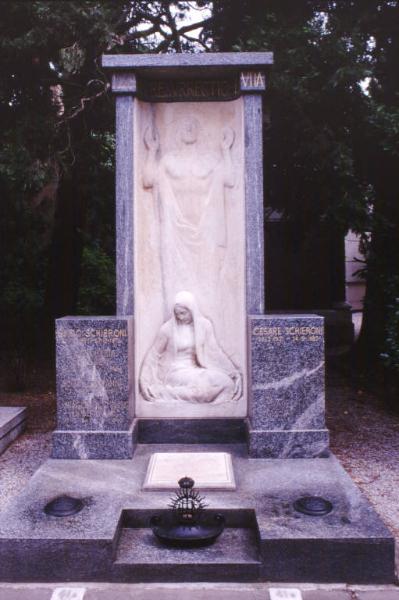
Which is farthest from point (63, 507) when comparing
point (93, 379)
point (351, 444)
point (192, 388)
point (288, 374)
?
point (351, 444)

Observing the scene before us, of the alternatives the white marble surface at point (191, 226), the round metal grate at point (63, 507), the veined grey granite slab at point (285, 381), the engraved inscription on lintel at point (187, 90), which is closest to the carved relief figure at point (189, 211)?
the white marble surface at point (191, 226)

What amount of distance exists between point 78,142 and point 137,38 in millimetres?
1894

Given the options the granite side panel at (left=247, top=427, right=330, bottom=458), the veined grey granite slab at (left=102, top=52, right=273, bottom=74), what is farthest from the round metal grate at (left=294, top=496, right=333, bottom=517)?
the veined grey granite slab at (left=102, top=52, right=273, bottom=74)

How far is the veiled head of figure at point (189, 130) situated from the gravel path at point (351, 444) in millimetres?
3861

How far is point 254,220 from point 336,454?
2782 mm

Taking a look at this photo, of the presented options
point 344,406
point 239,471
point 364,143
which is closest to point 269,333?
point 239,471

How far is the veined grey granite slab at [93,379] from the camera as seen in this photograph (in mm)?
5773

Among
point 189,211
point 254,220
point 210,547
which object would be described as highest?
point 189,211

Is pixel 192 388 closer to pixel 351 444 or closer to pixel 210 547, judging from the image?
pixel 351 444

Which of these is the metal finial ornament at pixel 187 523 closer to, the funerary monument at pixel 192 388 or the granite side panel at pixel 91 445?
the funerary monument at pixel 192 388

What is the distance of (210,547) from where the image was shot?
4.16 meters

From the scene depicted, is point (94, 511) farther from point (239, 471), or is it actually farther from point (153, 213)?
point (153, 213)

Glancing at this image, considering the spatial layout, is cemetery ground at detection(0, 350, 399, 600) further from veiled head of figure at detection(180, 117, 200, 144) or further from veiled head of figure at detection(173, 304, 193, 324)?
veiled head of figure at detection(180, 117, 200, 144)

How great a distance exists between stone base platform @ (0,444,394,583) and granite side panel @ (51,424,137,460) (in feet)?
3.18
